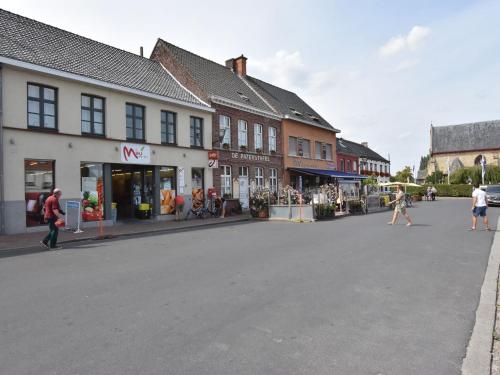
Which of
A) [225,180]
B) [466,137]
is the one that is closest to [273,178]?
[225,180]

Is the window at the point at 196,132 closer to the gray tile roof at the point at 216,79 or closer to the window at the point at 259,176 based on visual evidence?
the gray tile roof at the point at 216,79

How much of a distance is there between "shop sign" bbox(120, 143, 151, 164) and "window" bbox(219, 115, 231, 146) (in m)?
5.66

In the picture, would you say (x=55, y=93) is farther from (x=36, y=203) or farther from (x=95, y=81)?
(x=36, y=203)

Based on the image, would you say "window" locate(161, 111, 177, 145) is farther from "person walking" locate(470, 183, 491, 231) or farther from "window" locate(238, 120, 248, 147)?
"person walking" locate(470, 183, 491, 231)

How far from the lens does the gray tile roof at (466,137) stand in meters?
65.9

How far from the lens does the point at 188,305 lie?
15.9 ft

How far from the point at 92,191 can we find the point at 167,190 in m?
4.13

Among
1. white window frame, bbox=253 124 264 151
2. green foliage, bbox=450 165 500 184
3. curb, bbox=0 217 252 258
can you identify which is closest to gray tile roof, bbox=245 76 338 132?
white window frame, bbox=253 124 264 151

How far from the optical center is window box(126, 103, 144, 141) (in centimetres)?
1735

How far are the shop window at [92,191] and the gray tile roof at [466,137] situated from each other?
228 ft

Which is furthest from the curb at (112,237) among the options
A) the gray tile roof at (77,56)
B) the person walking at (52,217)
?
the gray tile roof at (77,56)

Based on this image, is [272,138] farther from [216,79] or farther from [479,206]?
[479,206]

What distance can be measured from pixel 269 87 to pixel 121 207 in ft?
60.5

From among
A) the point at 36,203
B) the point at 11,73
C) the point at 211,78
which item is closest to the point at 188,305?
the point at 36,203
